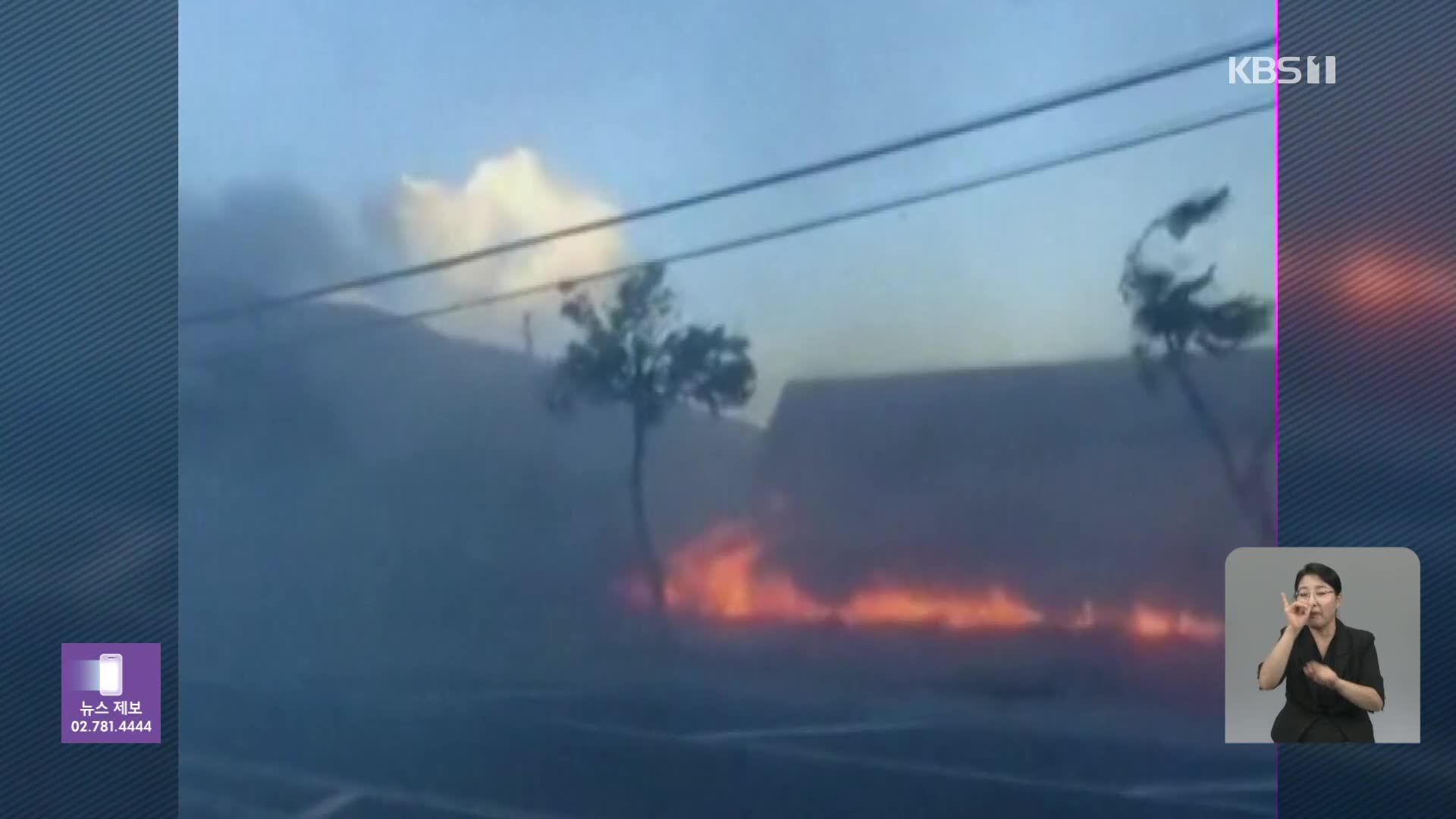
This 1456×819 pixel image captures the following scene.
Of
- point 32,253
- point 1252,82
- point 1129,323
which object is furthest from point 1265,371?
point 32,253

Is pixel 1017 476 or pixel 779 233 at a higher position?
pixel 779 233

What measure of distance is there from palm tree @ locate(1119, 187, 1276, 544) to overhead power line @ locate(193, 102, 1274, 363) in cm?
15

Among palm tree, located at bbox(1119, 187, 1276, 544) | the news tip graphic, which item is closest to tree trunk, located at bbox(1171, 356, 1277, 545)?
palm tree, located at bbox(1119, 187, 1276, 544)

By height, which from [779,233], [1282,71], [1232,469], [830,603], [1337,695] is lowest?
[1337,695]

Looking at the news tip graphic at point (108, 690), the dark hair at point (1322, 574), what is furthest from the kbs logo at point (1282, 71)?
the news tip graphic at point (108, 690)

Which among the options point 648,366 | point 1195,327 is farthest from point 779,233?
point 1195,327

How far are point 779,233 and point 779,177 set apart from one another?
0.11m

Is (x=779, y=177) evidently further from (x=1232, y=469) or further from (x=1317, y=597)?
(x=1317, y=597)

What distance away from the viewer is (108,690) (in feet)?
7.86

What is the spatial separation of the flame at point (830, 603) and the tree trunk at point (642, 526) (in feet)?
0.05

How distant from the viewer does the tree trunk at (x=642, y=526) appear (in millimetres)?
2365

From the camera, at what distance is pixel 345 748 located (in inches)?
94.7

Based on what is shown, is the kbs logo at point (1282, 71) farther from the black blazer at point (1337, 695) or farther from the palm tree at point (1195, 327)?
the black blazer at point (1337, 695)

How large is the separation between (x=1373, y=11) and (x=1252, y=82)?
0.28 m
